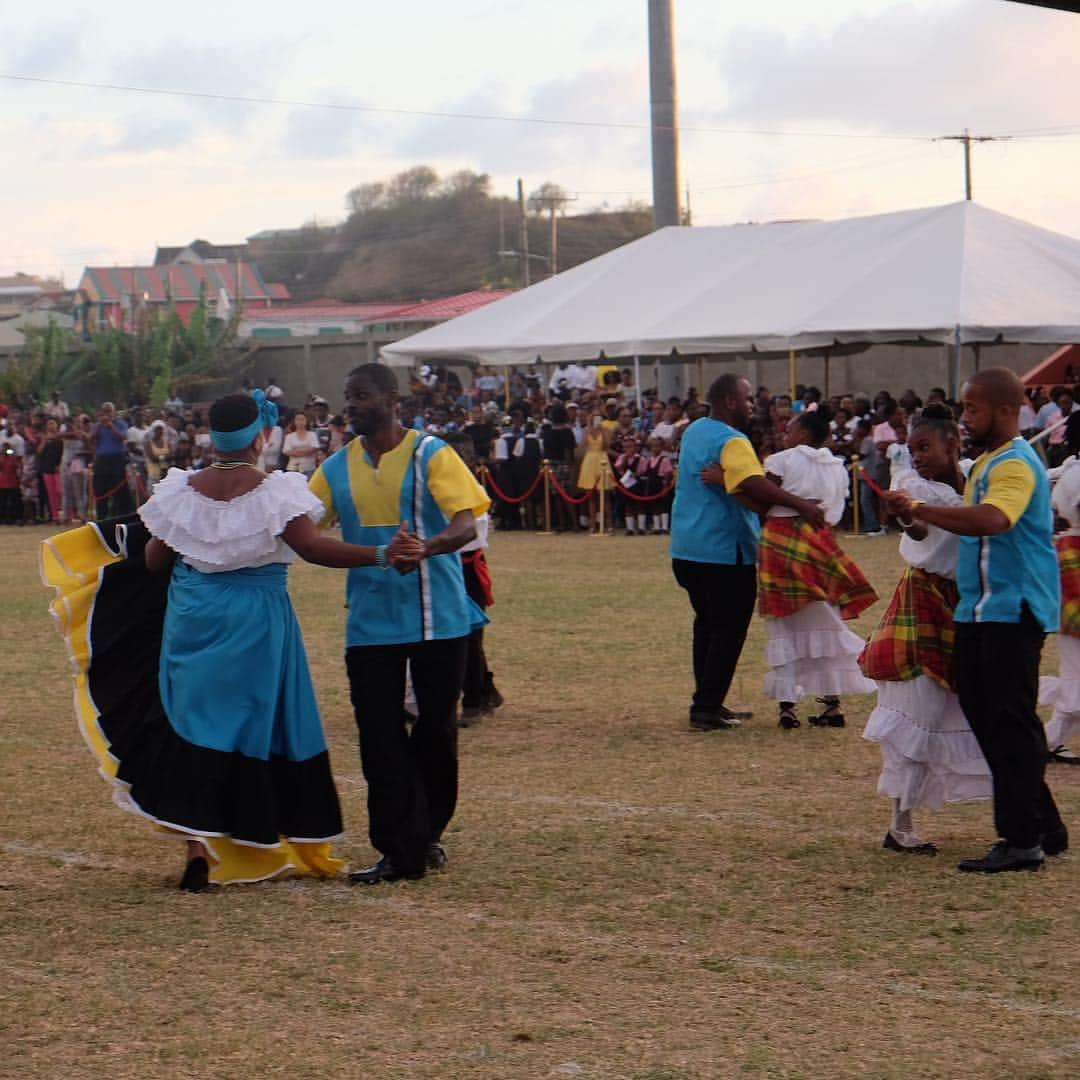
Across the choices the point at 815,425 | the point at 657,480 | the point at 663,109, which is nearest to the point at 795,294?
the point at 657,480

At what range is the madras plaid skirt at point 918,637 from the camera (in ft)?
22.3

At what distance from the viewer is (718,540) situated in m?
9.72

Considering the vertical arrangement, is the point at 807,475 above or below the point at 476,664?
above

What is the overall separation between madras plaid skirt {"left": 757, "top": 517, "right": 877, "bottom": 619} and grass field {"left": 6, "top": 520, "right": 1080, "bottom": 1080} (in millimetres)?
683

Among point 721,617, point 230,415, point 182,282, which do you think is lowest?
point 721,617

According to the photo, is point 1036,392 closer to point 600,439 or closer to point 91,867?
point 600,439

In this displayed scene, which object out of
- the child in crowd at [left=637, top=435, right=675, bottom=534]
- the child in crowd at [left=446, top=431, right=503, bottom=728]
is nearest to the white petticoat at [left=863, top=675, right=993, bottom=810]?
the child in crowd at [left=446, top=431, right=503, bottom=728]

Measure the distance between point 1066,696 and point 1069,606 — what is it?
1.41 ft

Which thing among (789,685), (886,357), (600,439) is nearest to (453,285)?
(886,357)

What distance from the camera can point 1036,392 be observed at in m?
22.9

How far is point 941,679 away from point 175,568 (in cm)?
284

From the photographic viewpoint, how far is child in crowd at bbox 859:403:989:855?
6785mm

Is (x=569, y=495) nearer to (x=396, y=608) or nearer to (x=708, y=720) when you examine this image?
(x=708, y=720)

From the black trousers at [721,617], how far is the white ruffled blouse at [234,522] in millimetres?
3610
